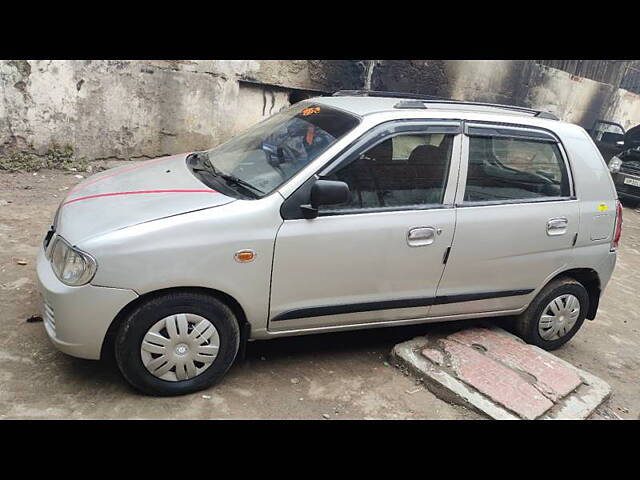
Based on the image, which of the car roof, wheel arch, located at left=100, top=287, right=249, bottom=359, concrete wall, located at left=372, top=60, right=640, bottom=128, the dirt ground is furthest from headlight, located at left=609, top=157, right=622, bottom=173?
wheel arch, located at left=100, top=287, right=249, bottom=359

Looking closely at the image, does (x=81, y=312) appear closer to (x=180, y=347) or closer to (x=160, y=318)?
(x=160, y=318)

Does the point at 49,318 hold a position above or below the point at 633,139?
below

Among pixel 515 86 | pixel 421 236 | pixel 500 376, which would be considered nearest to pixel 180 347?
pixel 421 236

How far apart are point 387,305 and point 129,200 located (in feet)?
5.72

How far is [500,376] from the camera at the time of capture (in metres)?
3.51

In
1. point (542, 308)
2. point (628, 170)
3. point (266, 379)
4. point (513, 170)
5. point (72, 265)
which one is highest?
point (513, 170)

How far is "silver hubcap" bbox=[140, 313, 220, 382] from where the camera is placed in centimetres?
283

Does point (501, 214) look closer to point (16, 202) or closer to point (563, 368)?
point (563, 368)

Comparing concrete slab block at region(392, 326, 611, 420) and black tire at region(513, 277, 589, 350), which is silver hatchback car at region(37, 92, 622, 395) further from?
concrete slab block at region(392, 326, 611, 420)

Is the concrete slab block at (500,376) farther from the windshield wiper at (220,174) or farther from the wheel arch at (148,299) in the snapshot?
the windshield wiper at (220,174)

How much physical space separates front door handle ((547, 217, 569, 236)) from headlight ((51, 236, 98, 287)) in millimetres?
3040

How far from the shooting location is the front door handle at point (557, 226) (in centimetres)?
376

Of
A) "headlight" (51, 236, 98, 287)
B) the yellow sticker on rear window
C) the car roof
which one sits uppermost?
the car roof
